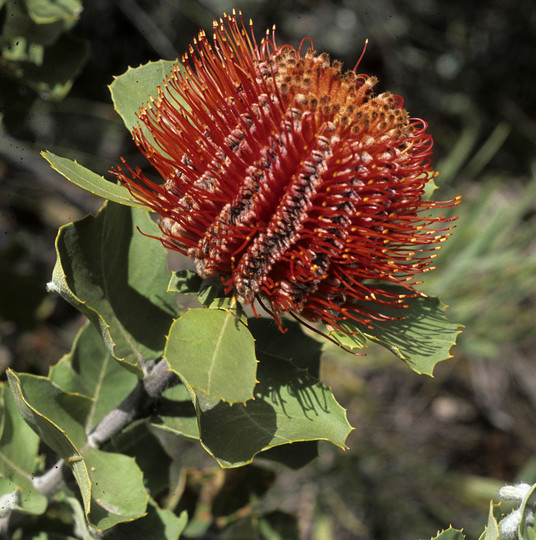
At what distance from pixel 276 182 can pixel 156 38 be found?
116 inches

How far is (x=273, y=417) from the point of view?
116cm

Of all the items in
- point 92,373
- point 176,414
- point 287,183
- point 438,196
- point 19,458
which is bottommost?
point 19,458

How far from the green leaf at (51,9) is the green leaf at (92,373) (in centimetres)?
89

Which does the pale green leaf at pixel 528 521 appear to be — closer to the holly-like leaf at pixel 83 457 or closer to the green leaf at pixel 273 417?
the green leaf at pixel 273 417

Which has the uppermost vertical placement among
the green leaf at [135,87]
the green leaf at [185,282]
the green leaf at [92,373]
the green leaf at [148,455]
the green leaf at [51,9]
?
the green leaf at [135,87]

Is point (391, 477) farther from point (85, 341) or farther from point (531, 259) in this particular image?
point (85, 341)

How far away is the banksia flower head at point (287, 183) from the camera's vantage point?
3.74 ft

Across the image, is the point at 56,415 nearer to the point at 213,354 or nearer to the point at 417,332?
the point at 213,354

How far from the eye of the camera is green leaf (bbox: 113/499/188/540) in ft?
4.57

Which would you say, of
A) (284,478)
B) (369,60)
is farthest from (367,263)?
(369,60)

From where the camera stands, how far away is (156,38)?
3701mm

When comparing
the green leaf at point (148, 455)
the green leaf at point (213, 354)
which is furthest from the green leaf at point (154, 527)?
the green leaf at point (213, 354)

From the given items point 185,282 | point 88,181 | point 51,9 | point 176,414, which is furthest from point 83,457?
point 51,9

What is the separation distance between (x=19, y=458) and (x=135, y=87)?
0.96m
